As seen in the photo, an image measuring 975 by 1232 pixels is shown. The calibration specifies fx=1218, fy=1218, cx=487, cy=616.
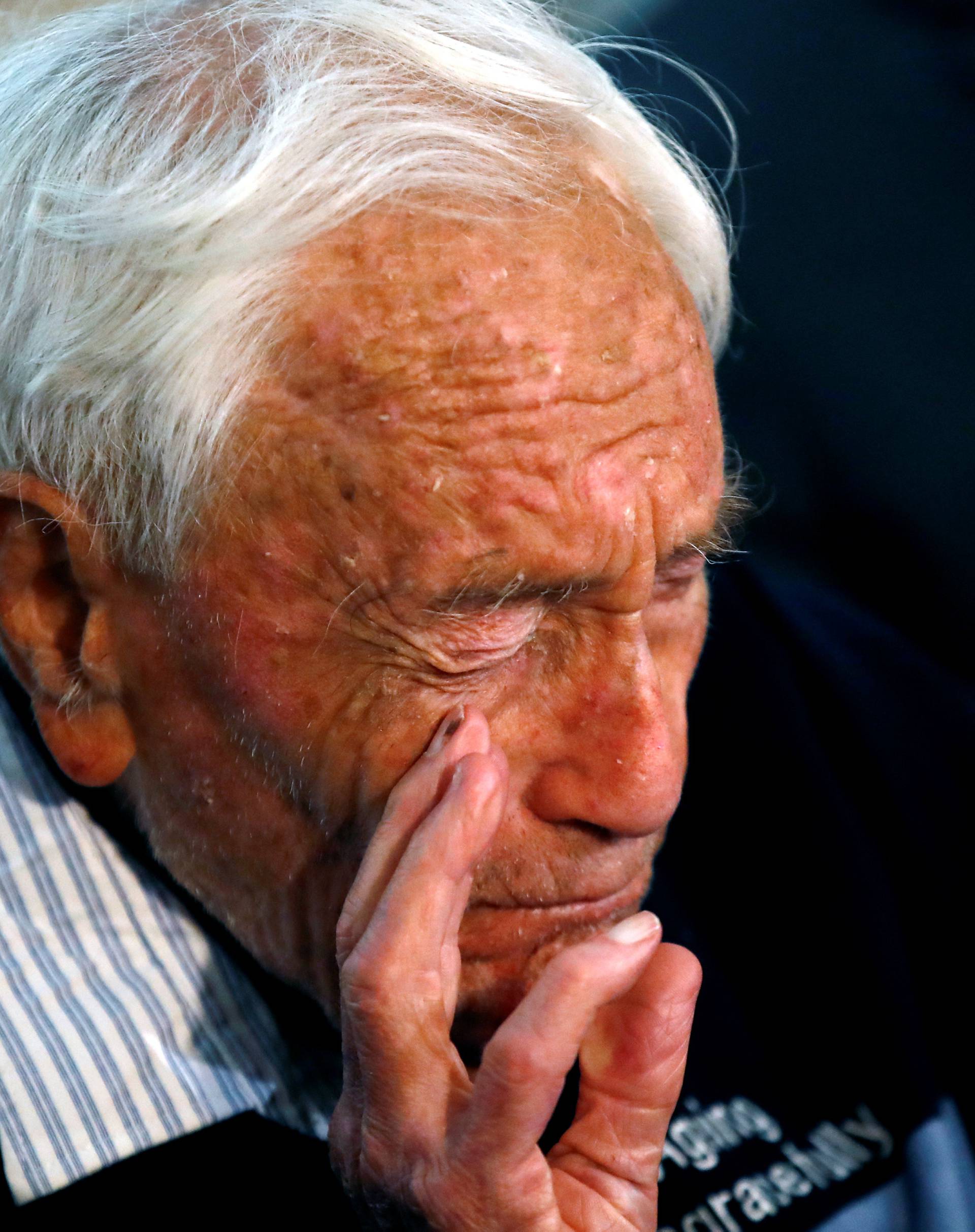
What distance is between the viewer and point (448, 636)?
132 centimetres

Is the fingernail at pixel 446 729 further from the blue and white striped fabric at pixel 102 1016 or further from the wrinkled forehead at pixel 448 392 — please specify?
the blue and white striped fabric at pixel 102 1016

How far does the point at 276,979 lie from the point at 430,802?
1.67 feet

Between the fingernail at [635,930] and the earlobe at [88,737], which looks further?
the earlobe at [88,737]

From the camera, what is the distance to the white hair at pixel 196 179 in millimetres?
1298

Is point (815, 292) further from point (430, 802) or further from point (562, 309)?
point (430, 802)

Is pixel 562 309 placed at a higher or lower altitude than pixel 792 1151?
higher

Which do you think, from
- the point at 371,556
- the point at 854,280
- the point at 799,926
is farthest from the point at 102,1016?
the point at 854,280

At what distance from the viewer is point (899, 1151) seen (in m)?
1.81

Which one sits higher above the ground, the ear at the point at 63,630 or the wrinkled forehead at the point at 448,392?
the wrinkled forehead at the point at 448,392

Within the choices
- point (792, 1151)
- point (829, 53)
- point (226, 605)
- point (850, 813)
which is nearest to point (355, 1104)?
point (226, 605)

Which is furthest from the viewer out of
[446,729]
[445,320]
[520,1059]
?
[446,729]

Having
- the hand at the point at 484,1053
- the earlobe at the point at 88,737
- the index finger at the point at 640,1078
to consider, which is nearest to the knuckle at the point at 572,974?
the hand at the point at 484,1053

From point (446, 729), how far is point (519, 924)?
0.26m

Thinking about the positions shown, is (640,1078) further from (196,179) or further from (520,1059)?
(196,179)
